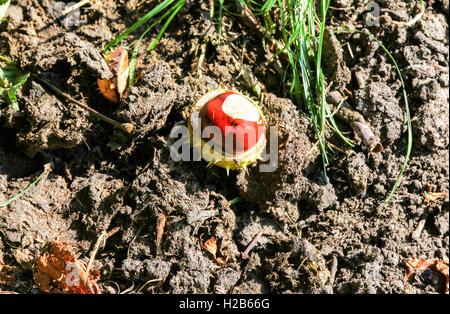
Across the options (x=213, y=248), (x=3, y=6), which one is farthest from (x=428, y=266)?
(x=3, y=6)

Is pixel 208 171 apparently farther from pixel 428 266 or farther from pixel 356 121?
pixel 428 266

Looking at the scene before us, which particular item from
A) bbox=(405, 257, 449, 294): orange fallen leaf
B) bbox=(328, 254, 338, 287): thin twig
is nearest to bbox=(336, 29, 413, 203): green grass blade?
bbox=(405, 257, 449, 294): orange fallen leaf

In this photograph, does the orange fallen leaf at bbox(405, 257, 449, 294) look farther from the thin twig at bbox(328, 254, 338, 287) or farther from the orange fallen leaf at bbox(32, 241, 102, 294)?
the orange fallen leaf at bbox(32, 241, 102, 294)

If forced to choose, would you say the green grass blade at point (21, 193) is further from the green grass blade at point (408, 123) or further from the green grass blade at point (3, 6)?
the green grass blade at point (408, 123)

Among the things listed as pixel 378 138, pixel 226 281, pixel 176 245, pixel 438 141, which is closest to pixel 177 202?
pixel 176 245

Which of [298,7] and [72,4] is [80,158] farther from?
[298,7]
